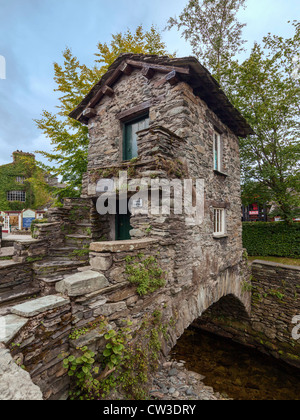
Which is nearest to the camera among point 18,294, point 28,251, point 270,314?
point 18,294

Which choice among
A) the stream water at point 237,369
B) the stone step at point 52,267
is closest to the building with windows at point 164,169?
the stone step at point 52,267

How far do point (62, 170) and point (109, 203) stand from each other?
12.8 ft

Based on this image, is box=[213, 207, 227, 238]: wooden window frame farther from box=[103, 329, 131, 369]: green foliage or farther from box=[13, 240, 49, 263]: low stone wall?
box=[13, 240, 49, 263]: low stone wall

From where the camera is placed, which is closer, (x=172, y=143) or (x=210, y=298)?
(x=172, y=143)

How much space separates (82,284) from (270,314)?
9554 mm

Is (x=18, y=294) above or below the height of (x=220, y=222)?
below

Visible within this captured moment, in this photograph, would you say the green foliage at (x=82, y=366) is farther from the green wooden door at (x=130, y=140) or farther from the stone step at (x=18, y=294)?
the green wooden door at (x=130, y=140)

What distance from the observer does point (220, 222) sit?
7336 millimetres

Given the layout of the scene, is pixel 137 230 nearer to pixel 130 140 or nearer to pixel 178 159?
pixel 178 159

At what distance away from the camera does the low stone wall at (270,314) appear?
323 inches

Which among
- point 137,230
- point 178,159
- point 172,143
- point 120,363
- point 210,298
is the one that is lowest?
point 210,298

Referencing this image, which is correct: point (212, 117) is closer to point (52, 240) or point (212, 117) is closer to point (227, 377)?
point (52, 240)

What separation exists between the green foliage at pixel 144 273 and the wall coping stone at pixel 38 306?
1.17 m

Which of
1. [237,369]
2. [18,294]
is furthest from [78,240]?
[237,369]
